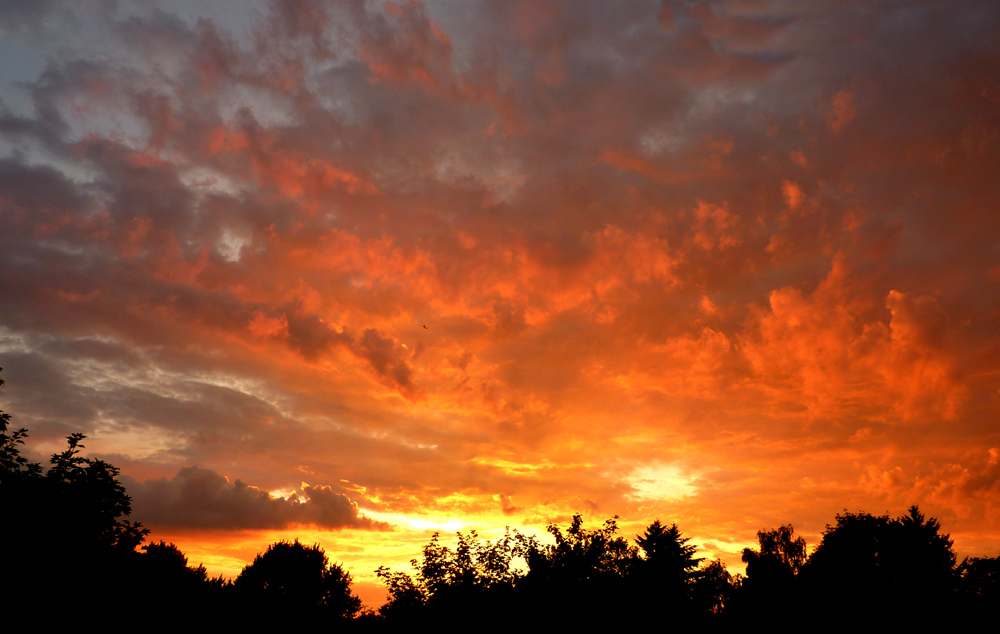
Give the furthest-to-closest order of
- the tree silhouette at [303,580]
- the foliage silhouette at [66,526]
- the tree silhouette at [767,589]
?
1. the tree silhouette at [303,580]
2. the tree silhouette at [767,589]
3. the foliage silhouette at [66,526]

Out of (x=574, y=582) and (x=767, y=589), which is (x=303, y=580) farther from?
(x=767, y=589)

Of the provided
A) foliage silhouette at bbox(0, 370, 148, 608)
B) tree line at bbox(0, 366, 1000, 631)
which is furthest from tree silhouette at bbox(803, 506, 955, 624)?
foliage silhouette at bbox(0, 370, 148, 608)

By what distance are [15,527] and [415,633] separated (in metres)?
32.3

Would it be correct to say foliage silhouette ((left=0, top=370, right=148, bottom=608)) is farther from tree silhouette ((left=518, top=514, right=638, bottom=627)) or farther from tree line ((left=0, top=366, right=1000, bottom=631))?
tree silhouette ((left=518, top=514, right=638, bottom=627))

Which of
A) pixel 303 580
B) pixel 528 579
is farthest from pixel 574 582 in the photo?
pixel 303 580

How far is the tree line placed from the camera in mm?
48094

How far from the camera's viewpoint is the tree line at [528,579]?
158ft

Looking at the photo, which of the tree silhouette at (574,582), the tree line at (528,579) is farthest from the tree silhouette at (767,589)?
the tree silhouette at (574,582)

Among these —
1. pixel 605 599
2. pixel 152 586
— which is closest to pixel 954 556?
pixel 605 599

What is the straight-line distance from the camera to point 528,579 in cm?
5772

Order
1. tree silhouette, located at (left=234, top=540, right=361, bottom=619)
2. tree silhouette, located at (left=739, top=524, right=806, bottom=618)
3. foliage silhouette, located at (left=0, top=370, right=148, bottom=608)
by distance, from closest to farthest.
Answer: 1. foliage silhouette, located at (left=0, top=370, right=148, bottom=608)
2. tree silhouette, located at (left=739, top=524, right=806, bottom=618)
3. tree silhouette, located at (left=234, top=540, right=361, bottom=619)

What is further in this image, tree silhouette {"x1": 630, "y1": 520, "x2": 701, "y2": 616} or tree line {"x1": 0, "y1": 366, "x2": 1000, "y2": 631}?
tree silhouette {"x1": 630, "y1": 520, "x2": 701, "y2": 616}

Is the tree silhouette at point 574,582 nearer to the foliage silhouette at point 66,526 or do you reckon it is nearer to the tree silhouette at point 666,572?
the tree silhouette at point 666,572

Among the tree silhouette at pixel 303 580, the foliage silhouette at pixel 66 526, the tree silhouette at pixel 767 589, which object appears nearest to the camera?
the foliage silhouette at pixel 66 526
